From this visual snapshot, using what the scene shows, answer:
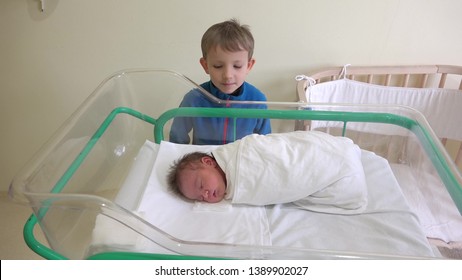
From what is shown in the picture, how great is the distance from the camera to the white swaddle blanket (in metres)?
0.88

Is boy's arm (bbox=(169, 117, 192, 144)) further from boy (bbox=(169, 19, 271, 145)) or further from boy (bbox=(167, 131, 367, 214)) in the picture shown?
boy (bbox=(167, 131, 367, 214))

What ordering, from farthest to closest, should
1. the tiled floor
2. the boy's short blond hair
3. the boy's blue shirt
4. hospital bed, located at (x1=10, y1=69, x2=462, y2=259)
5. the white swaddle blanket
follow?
1. the tiled floor
2. the boy's blue shirt
3. the boy's short blond hair
4. the white swaddle blanket
5. hospital bed, located at (x1=10, y1=69, x2=462, y2=259)

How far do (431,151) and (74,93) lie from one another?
1.36 m

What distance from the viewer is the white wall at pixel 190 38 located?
1.38 m

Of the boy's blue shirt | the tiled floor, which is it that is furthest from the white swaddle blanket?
the tiled floor

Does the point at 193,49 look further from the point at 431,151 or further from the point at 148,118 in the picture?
the point at 431,151

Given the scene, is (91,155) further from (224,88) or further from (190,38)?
(190,38)

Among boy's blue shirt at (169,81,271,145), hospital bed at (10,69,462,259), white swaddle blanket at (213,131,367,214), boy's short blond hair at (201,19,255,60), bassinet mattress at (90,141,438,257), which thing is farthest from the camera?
boy's blue shirt at (169,81,271,145)

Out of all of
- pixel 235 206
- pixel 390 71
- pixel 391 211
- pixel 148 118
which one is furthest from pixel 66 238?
pixel 390 71

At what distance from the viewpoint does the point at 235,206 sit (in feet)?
2.97

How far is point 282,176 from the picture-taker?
2.91 ft

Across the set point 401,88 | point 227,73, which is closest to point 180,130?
point 227,73

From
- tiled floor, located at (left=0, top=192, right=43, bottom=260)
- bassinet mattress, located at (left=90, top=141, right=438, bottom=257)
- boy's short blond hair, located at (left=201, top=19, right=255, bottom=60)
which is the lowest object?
tiled floor, located at (left=0, top=192, right=43, bottom=260)

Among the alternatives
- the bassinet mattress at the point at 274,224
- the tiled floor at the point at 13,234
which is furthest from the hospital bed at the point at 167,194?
the tiled floor at the point at 13,234
